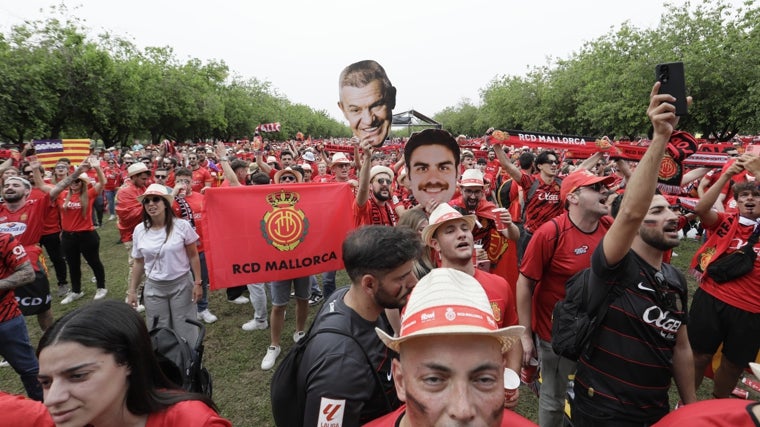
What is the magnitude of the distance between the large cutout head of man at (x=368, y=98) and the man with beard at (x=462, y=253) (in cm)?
175

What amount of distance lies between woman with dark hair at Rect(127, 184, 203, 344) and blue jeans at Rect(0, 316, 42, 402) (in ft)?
3.11

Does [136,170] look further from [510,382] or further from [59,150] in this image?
[510,382]

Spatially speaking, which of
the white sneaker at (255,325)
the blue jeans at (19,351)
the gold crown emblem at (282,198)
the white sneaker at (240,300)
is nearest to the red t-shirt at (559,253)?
the gold crown emblem at (282,198)

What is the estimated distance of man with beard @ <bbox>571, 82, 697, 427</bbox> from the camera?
228 centimetres

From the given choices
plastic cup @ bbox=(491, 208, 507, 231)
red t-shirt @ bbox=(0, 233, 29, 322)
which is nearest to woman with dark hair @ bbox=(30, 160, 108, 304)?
red t-shirt @ bbox=(0, 233, 29, 322)

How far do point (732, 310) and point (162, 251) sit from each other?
5.71 metres

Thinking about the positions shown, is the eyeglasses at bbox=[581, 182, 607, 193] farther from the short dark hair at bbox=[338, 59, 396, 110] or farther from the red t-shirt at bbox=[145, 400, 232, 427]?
the red t-shirt at bbox=[145, 400, 232, 427]

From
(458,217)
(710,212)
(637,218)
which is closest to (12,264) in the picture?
(458,217)

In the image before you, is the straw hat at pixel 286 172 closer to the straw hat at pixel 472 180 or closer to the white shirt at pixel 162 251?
the white shirt at pixel 162 251

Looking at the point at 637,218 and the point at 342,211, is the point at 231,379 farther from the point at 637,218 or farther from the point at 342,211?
the point at 637,218

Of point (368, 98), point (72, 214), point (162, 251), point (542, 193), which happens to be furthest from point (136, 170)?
point (542, 193)

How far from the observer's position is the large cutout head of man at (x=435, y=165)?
171 inches

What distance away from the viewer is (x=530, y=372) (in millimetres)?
3656

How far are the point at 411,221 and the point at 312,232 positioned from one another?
5.62ft
